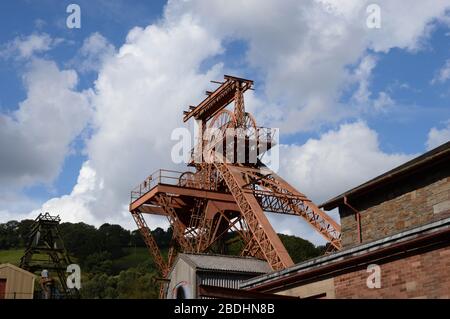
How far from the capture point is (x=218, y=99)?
4097 centimetres

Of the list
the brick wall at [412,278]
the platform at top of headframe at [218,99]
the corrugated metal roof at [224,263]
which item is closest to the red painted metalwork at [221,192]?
the platform at top of headframe at [218,99]

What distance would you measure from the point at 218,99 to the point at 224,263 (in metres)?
20.7

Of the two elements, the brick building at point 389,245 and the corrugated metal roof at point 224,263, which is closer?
the brick building at point 389,245

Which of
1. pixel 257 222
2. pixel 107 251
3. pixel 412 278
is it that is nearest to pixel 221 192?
pixel 257 222

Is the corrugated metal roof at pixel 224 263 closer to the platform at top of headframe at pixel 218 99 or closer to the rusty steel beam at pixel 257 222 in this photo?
the rusty steel beam at pixel 257 222

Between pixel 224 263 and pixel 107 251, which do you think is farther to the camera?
pixel 107 251

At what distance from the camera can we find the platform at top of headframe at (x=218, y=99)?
39219 mm

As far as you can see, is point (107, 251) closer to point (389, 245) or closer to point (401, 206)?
point (401, 206)

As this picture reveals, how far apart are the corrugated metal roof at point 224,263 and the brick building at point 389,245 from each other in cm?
281

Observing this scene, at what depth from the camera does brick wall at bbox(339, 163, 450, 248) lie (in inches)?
703

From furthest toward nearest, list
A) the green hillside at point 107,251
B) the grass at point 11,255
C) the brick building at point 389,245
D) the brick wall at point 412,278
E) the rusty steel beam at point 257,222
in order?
the grass at point 11,255, the green hillside at point 107,251, the rusty steel beam at point 257,222, the brick building at point 389,245, the brick wall at point 412,278

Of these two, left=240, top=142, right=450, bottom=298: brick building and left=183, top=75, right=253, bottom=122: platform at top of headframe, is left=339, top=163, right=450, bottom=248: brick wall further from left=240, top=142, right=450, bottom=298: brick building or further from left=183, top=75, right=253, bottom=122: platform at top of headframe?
left=183, top=75, right=253, bottom=122: platform at top of headframe

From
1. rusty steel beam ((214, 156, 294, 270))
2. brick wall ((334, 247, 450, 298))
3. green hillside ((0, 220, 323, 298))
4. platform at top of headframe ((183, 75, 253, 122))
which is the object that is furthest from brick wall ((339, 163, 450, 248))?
green hillside ((0, 220, 323, 298))

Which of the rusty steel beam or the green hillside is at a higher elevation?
the green hillside
